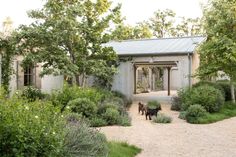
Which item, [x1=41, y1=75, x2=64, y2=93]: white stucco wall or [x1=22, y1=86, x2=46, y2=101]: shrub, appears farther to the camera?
[x1=41, y1=75, x2=64, y2=93]: white stucco wall

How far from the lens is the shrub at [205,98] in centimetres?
1756

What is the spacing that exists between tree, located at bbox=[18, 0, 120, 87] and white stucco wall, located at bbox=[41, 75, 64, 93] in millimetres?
3989

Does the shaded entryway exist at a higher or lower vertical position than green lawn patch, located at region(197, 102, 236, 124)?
higher

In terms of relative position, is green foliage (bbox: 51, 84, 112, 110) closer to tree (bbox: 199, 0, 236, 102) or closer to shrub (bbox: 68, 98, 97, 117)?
shrub (bbox: 68, 98, 97, 117)

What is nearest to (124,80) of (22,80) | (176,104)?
(176,104)

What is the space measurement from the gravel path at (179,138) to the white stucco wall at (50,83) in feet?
32.9

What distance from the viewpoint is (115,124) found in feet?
47.2

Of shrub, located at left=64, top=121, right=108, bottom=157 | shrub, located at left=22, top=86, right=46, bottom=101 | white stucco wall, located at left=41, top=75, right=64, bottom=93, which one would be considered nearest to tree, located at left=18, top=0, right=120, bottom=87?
shrub, located at left=22, top=86, right=46, bottom=101

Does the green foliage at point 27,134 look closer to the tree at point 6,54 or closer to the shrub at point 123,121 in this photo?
the shrub at point 123,121

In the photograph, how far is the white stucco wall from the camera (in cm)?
2473

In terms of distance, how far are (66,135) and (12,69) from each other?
44.3ft

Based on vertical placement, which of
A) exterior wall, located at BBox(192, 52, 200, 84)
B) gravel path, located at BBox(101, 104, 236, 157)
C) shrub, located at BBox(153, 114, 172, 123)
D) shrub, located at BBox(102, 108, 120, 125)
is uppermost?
exterior wall, located at BBox(192, 52, 200, 84)

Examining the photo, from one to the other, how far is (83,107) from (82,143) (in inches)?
273

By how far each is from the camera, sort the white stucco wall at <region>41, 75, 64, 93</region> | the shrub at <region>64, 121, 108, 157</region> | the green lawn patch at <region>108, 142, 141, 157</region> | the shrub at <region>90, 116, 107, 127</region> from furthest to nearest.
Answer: the white stucco wall at <region>41, 75, 64, 93</region>
the shrub at <region>90, 116, 107, 127</region>
the green lawn patch at <region>108, 142, 141, 157</region>
the shrub at <region>64, 121, 108, 157</region>
